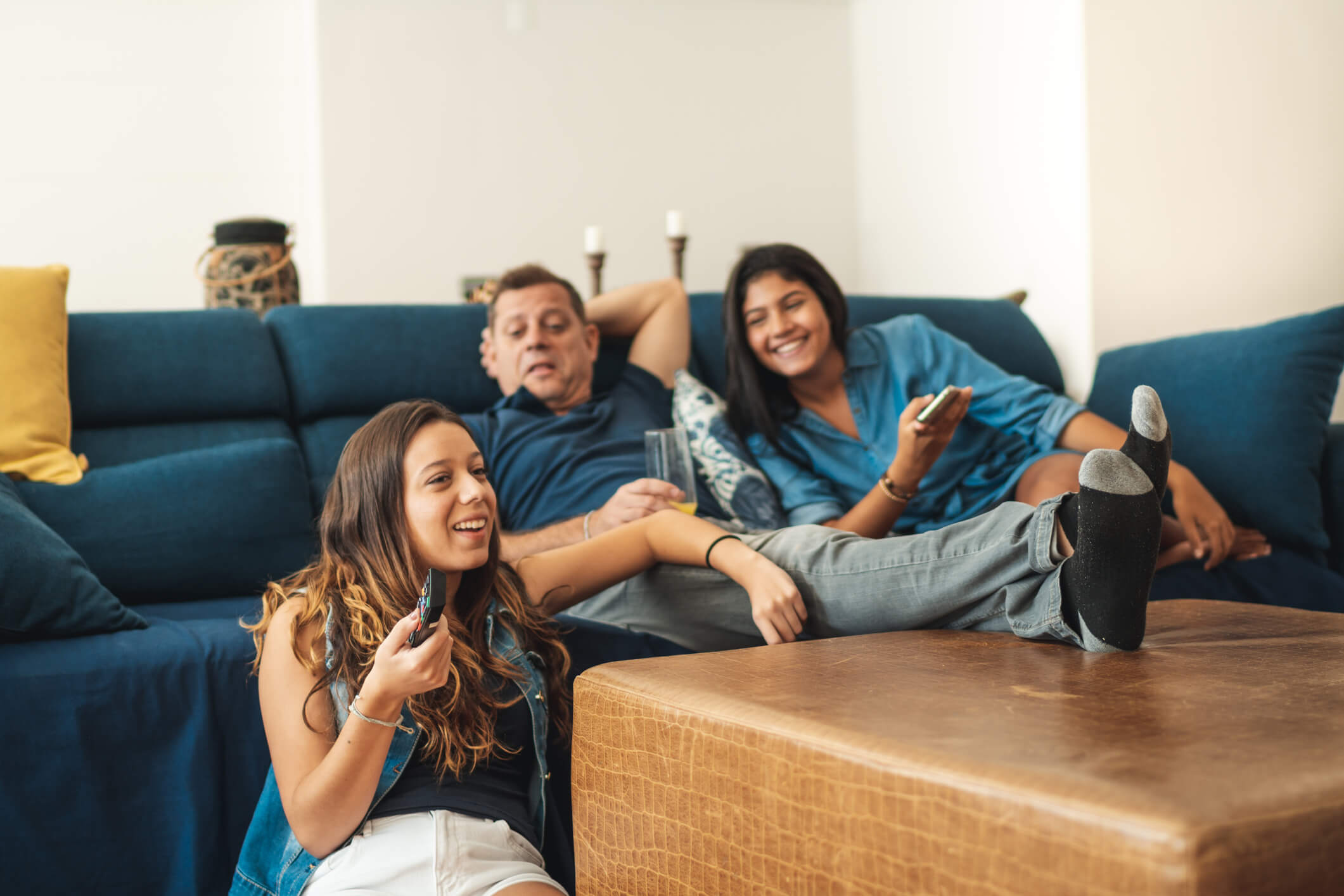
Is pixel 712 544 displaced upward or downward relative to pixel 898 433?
downward

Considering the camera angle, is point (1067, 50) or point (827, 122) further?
point (827, 122)

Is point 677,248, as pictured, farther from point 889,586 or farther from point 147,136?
point 889,586

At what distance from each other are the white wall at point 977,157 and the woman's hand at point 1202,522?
95 centimetres

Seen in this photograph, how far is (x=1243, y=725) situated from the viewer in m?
0.71

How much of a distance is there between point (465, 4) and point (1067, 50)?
7.15 ft

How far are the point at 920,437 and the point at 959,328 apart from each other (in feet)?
3.08

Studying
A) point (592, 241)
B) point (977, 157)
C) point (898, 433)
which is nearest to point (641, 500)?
point (898, 433)

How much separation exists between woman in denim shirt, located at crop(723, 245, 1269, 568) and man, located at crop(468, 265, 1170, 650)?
0.67 ft

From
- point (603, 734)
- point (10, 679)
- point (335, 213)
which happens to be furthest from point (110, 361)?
point (335, 213)

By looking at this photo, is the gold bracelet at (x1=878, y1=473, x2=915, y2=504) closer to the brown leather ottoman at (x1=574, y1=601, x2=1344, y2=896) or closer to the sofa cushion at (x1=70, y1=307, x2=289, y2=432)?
the brown leather ottoman at (x1=574, y1=601, x2=1344, y2=896)

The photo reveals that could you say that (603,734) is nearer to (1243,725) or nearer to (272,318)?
(1243,725)

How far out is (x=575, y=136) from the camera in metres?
3.92

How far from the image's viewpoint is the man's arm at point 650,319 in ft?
7.24

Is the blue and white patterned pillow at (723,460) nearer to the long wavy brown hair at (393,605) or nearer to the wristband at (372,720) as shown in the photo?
the long wavy brown hair at (393,605)
